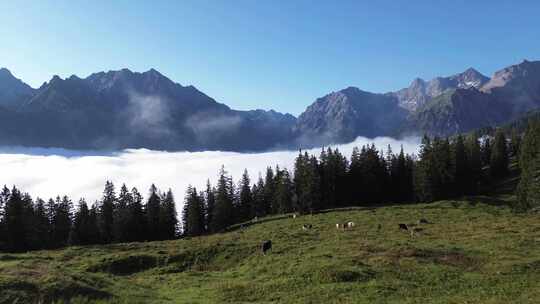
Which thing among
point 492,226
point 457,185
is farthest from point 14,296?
point 457,185

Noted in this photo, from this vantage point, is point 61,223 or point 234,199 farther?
point 234,199

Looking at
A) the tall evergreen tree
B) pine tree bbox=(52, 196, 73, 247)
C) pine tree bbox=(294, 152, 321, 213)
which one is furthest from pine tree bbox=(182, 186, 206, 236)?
pine tree bbox=(52, 196, 73, 247)

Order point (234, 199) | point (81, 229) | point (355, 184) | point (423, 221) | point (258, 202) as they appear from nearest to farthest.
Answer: point (423, 221), point (81, 229), point (355, 184), point (234, 199), point (258, 202)

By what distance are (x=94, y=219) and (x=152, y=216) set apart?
45.1 feet

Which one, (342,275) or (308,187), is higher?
(308,187)

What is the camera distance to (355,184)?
117688 millimetres

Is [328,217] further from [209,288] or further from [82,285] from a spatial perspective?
[82,285]

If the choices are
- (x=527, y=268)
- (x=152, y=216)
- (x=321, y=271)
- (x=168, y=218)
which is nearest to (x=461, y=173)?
(x=168, y=218)

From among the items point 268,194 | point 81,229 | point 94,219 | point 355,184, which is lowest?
point 81,229

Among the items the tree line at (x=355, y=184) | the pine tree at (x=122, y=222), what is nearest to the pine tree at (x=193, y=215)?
the tree line at (x=355, y=184)

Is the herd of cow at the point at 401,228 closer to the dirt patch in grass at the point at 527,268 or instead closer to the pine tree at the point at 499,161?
the dirt patch in grass at the point at 527,268

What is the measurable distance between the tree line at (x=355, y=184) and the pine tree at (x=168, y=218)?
417 centimetres

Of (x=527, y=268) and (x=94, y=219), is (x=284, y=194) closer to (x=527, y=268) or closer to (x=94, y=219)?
(x=94, y=219)

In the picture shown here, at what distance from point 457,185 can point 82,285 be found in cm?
10146
